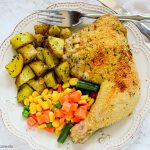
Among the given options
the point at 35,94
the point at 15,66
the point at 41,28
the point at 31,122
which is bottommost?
the point at 31,122

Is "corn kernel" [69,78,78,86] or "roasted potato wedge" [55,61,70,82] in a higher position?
"roasted potato wedge" [55,61,70,82]

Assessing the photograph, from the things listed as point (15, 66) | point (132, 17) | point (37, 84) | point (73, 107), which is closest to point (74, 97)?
point (73, 107)

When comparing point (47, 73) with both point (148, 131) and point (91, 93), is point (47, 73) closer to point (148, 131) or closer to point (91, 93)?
point (91, 93)

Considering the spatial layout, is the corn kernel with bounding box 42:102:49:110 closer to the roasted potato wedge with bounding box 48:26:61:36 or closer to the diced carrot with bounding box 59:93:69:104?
the diced carrot with bounding box 59:93:69:104

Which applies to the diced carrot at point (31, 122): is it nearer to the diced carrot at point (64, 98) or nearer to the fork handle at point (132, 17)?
the diced carrot at point (64, 98)

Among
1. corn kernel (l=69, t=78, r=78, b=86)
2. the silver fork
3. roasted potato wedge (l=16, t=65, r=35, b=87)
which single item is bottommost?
corn kernel (l=69, t=78, r=78, b=86)

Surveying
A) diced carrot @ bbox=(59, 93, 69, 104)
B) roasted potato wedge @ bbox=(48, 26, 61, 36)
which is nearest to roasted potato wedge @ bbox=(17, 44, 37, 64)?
roasted potato wedge @ bbox=(48, 26, 61, 36)

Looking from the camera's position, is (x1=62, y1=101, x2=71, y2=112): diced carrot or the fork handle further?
the fork handle

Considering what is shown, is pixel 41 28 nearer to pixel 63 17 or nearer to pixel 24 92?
pixel 63 17

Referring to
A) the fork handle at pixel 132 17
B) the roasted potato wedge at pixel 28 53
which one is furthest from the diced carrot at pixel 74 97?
the fork handle at pixel 132 17
